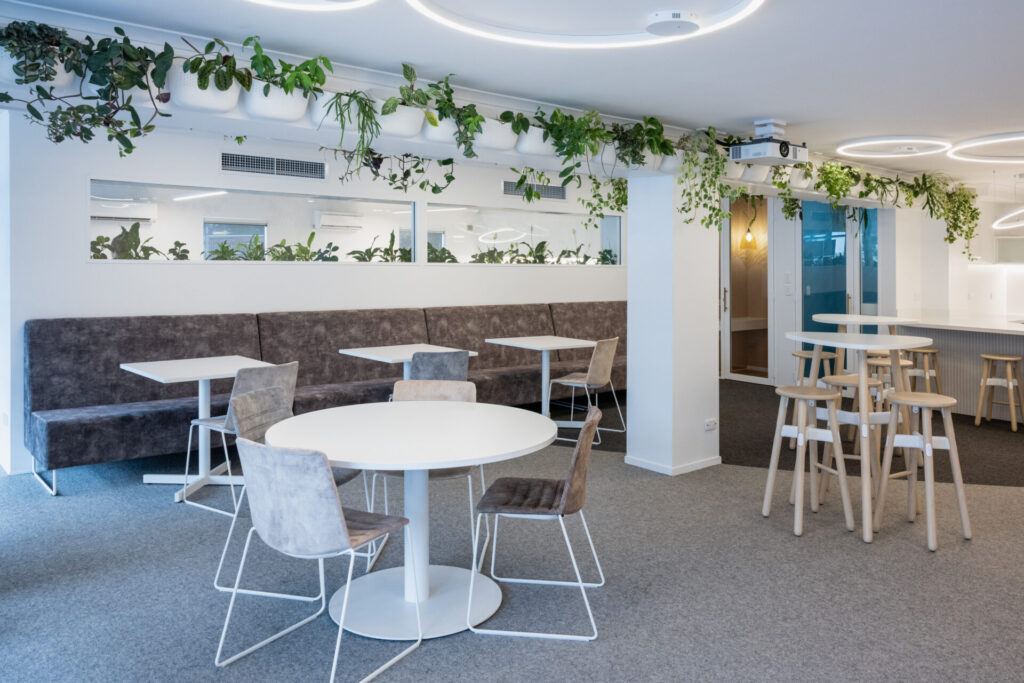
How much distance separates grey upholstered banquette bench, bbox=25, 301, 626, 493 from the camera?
4.98 meters

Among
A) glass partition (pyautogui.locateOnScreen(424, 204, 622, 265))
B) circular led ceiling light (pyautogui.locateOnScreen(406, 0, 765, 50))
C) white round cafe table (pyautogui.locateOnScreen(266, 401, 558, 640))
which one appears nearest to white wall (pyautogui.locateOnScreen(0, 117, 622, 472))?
glass partition (pyautogui.locateOnScreen(424, 204, 622, 265))

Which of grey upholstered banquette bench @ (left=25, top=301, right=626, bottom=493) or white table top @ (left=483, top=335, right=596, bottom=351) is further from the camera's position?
white table top @ (left=483, top=335, right=596, bottom=351)

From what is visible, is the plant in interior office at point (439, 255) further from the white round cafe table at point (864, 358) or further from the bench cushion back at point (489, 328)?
the white round cafe table at point (864, 358)

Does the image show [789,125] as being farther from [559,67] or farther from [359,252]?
[359,252]

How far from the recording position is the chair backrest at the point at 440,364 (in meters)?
5.15

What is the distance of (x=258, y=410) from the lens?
135 inches

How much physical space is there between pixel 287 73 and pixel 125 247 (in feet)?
9.91

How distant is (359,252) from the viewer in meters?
6.97

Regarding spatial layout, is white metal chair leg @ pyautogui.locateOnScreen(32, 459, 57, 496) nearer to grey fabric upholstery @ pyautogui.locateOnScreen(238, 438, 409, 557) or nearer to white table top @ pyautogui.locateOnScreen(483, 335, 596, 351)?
grey fabric upholstery @ pyautogui.locateOnScreen(238, 438, 409, 557)

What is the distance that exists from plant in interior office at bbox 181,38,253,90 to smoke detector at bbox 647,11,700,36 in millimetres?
1760

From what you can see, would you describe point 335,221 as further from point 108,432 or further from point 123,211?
point 108,432

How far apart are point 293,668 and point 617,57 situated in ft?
9.98

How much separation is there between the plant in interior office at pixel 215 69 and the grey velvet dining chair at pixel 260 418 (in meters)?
1.34

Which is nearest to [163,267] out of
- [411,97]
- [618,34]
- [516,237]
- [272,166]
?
[272,166]
